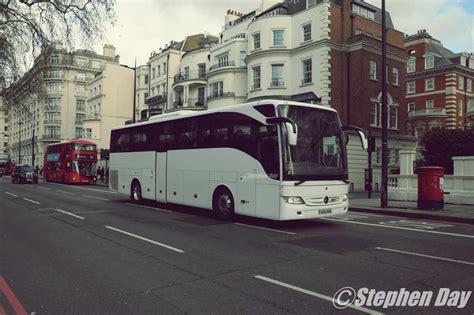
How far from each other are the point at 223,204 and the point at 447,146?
19.9 metres

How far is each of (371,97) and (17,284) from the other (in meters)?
33.0

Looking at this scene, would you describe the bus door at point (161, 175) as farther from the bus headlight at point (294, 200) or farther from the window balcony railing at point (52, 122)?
the window balcony railing at point (52, 122)

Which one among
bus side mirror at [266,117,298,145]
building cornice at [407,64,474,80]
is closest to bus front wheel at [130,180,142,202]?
bus side mirror at [266,117,298,145]

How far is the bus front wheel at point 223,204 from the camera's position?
1200 centimetres

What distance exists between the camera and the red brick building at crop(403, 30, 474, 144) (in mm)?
54188

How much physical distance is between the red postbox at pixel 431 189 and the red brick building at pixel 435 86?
134ft

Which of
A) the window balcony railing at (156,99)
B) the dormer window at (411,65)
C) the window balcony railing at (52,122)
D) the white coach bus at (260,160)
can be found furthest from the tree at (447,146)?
the window balcony railing at (52,122)

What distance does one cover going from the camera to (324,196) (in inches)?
420

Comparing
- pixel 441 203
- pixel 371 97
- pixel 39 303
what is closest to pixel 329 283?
pixel 39 303

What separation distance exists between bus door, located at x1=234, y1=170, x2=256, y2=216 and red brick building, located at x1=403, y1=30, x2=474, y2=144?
47.4m

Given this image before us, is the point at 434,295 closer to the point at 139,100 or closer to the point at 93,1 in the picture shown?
the point at 93,1

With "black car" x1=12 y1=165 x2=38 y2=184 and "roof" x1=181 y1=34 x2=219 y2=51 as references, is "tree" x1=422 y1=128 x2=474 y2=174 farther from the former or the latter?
"roof" x1=181 y1=34 x2=219 y2=51

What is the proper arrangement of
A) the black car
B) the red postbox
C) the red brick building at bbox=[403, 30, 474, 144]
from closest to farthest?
the red postbox
the black car
the red brick building at bbox=[403, 30, 474, 144]

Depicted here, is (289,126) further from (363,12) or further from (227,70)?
(363,12)
